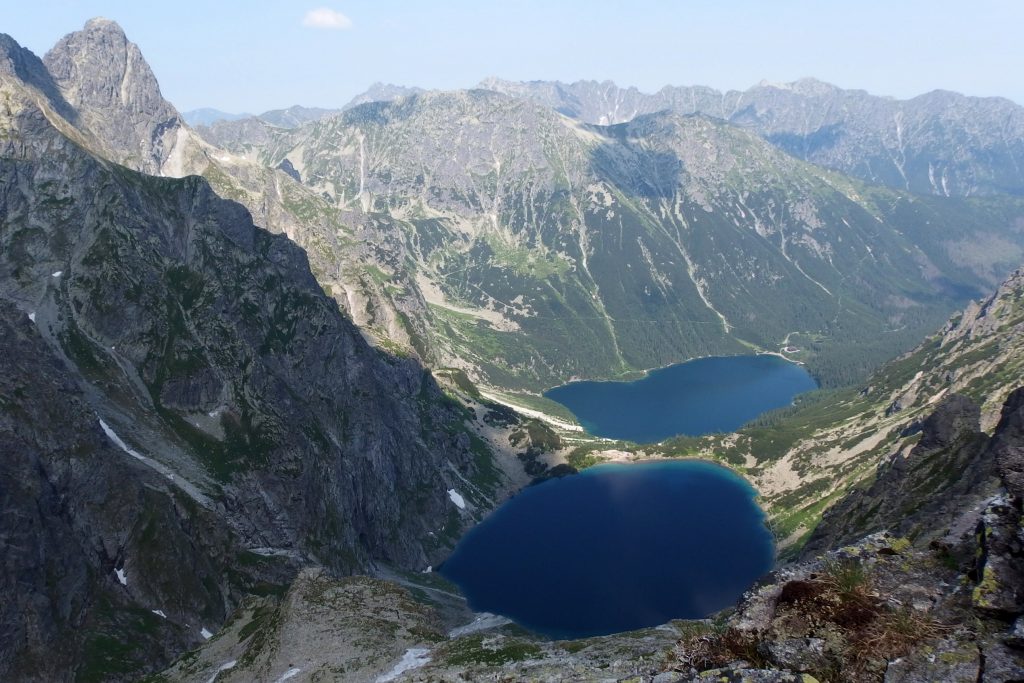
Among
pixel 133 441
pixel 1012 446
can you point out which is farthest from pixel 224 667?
pixel 1012 446

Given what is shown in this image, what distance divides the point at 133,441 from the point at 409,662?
86.9m

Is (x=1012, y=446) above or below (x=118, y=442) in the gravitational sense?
above

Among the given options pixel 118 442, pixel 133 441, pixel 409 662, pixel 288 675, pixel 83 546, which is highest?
pixel 118 442

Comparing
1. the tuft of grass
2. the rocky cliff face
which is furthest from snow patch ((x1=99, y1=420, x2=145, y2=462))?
the tuft of grass

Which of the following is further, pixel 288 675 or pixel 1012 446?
pixel 288 675

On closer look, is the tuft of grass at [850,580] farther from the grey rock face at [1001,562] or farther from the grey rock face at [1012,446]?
the grey rock face at [1012,446]

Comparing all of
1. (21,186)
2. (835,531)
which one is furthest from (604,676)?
(21,186)

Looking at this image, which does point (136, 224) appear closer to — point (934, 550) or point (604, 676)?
point (604, 676)

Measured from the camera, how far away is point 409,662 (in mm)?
71562

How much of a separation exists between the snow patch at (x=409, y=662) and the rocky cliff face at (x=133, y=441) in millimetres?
41919

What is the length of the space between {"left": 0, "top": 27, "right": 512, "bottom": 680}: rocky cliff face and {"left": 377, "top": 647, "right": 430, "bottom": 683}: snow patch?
4192cm

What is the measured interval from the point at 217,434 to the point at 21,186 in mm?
90459

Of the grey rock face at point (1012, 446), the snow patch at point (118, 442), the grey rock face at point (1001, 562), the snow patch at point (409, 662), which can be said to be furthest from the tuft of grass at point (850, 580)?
the snow patch at point (118, 442)

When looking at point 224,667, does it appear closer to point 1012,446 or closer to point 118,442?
point 118,442
